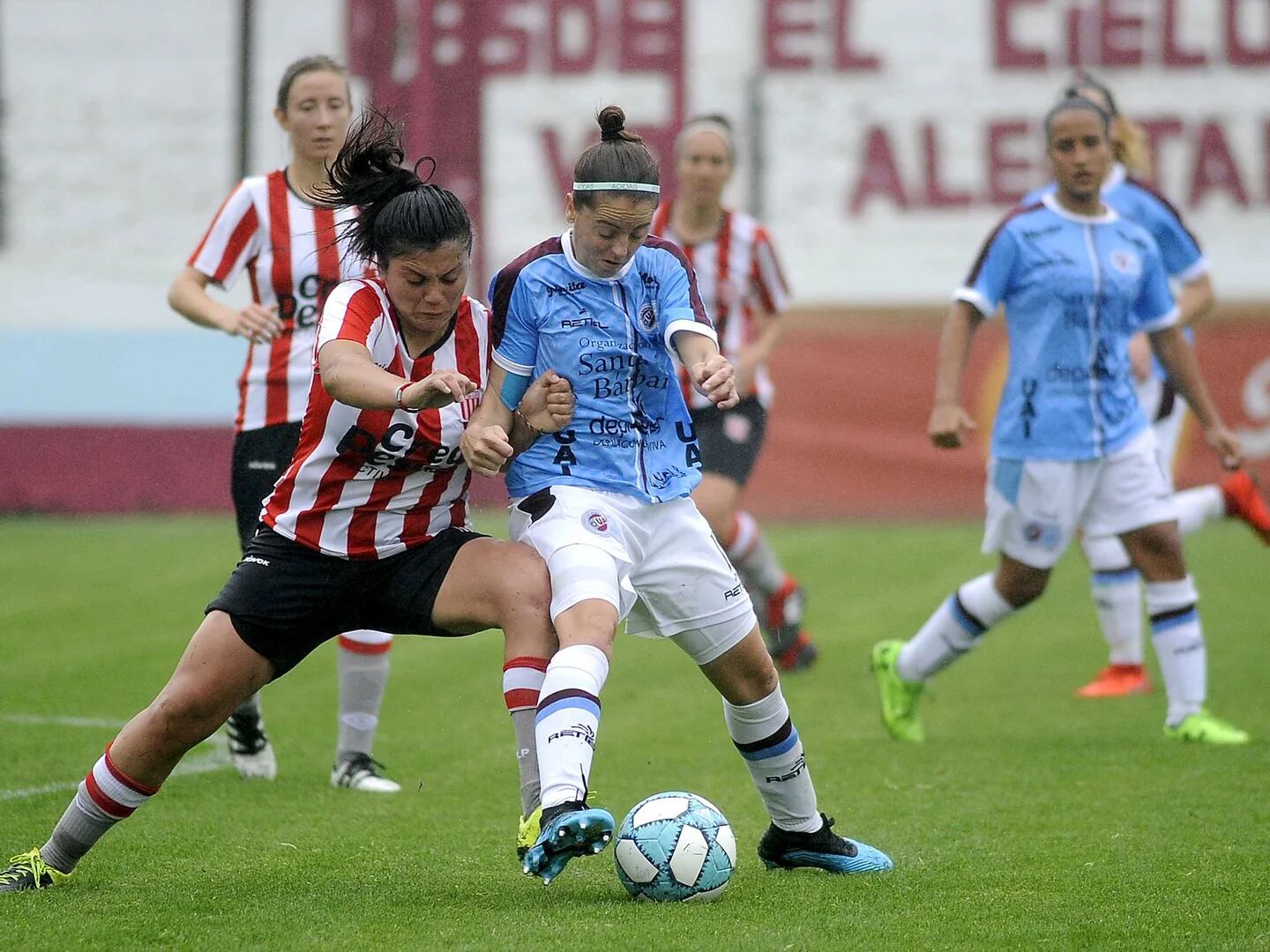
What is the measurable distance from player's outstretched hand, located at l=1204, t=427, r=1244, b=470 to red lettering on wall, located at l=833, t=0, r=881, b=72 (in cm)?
1175

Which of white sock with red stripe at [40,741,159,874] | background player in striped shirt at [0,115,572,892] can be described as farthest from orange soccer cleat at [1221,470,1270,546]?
white sock with red stripe at [40,741,159,874]

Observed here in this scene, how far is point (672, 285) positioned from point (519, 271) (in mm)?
369

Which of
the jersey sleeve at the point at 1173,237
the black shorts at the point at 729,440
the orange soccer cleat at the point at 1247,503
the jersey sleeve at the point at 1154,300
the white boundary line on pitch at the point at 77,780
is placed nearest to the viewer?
the white boundary line on pitch at the point at 77,780

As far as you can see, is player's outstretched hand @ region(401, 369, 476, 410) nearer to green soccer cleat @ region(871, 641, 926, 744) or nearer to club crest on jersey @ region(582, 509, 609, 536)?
club crest on jersey @ region(582, 509, 609, 536)

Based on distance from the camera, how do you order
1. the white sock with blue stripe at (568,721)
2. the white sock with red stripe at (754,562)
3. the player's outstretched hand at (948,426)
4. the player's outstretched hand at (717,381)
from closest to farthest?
the white sock with blue stripe at (568,721) < the player's outstretched hand at (717,381) < the player's outstretched hand at (948,426) < the white sock with red stripe at (754,562)

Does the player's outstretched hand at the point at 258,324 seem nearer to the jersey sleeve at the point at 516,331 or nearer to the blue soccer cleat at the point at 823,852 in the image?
the jersey sleeve at the point at 516,331

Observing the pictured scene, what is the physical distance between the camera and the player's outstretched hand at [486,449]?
3912 millimetres

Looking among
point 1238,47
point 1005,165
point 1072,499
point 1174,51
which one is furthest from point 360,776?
point 1238,47

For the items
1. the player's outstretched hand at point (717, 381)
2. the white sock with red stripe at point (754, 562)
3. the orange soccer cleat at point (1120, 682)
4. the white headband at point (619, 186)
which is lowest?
the orange soccer cleat at point (1120, 682)

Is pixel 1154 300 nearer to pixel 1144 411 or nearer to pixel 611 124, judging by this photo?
pixel 1144 411

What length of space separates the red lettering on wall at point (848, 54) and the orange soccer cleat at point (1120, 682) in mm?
10879

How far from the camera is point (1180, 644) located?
21.1 ft

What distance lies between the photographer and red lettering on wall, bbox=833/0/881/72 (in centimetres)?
1759

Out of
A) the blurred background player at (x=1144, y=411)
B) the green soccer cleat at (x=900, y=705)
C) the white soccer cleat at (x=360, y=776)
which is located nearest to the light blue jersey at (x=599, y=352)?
the white soccer cleat at (x=360, y=776)
